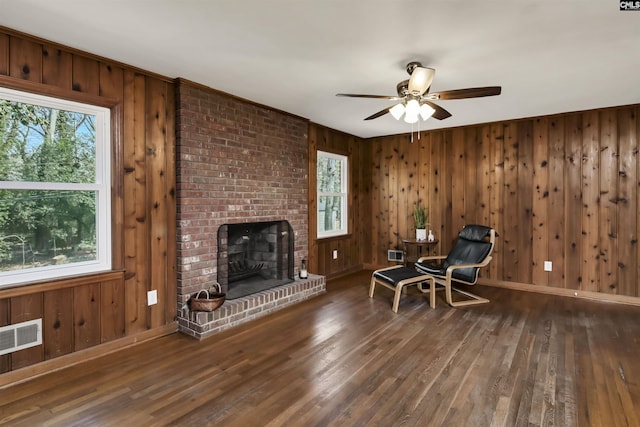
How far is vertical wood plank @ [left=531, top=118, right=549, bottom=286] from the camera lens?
15.0 feet

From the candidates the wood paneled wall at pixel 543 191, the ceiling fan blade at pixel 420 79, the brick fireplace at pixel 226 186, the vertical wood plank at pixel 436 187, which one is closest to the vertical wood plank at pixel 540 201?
the wood paneled wall at pixel 543 191

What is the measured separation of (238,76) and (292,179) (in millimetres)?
1673

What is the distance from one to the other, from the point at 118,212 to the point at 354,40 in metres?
2.34

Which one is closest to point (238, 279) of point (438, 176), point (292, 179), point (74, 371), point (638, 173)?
point (292, 179)

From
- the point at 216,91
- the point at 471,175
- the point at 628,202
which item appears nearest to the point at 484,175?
the point at 471,175

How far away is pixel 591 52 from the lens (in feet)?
8.48

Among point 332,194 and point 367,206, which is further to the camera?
point 367,206

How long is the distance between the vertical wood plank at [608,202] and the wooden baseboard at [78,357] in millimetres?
5078

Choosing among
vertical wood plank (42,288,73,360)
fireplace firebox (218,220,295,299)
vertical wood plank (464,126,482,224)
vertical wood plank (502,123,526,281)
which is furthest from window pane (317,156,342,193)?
vertical wood plank (42,288,73,360)

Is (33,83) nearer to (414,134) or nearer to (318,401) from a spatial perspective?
(318,401)

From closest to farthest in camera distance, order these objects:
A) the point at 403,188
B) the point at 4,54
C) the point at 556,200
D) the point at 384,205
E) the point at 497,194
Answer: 1. the point at 4,54
2. the point at 556,200
3. the point at 497,194
4. the point at 403,188
5. the point at 384,205

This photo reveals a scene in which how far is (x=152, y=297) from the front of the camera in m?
3.11

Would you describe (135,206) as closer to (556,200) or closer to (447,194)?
(447,194)

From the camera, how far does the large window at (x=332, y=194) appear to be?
5395 millimetres
